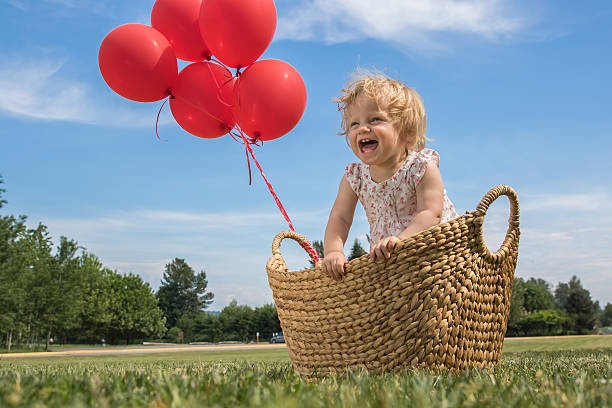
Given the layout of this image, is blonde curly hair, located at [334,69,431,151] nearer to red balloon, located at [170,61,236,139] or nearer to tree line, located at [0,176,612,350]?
red balloon, located at [170,61,236,139]

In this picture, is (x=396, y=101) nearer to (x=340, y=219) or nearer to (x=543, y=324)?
(x=340, y=219)

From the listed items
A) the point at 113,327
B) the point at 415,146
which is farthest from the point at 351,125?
the point at 113,327

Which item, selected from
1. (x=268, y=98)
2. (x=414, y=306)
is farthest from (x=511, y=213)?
(x=268, y=98)

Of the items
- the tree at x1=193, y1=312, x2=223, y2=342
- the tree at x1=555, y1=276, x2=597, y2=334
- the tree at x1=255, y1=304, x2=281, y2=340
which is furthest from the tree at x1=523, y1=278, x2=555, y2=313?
the tree at x1=193, y1=312, x2=223, y2=342

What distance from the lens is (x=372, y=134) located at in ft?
8.52

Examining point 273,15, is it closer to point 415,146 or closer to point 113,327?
point 415,146

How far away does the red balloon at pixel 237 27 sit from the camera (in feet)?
13.4

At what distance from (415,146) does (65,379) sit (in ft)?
7.30

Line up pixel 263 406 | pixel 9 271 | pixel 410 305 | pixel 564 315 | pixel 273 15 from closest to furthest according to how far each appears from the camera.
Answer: pixel 263 406, pixel 410 305, pixel 273 15, pixel 9 271, pixel 564 315

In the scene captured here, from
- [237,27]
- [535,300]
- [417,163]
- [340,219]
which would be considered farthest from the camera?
[535,300]

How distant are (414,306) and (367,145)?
1.05 m

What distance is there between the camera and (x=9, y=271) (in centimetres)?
2083

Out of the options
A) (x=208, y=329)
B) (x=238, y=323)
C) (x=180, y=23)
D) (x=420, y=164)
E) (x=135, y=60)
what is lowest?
(x=208, y=329)

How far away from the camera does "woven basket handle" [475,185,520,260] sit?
2.20 meters
